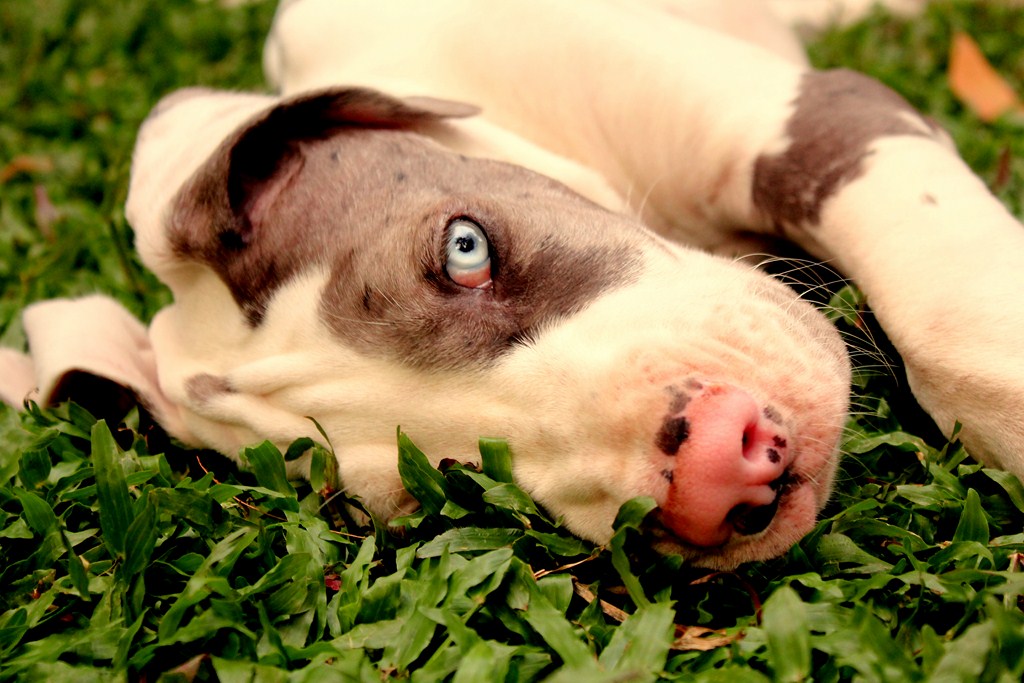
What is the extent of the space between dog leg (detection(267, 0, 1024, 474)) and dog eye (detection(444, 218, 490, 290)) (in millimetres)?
779

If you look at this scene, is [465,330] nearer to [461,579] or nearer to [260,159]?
[461,579]

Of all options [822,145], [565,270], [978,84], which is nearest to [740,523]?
[565,270]

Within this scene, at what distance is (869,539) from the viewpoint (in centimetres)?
197

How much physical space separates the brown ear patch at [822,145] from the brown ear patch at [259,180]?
0.77 metres

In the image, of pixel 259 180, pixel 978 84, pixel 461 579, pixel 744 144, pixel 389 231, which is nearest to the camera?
pixel 461 579

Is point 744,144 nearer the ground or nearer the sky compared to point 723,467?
nearer the sky

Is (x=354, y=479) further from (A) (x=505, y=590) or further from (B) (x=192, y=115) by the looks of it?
(B) (x=192, y=115)

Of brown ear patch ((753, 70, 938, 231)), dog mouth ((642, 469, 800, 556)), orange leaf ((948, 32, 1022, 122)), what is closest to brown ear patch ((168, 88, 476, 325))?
brown ear patch ((753, 70, 938, 231))

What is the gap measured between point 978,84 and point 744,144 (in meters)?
2.08

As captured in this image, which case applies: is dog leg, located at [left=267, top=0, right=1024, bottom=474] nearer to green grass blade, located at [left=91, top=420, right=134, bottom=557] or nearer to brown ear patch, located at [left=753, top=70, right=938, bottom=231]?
brown ear patch, located at [left=753, top=70, right=938, bottom=231]

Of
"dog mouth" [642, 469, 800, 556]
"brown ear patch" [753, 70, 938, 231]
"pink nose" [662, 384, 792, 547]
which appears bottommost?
"dog mouth" [642, 469, 800, 556]

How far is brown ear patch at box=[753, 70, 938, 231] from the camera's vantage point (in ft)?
8.07

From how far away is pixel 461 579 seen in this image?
188cm

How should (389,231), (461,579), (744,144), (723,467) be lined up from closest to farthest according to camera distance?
(723,467) → (461,579) → (389,231) → (744,144)
